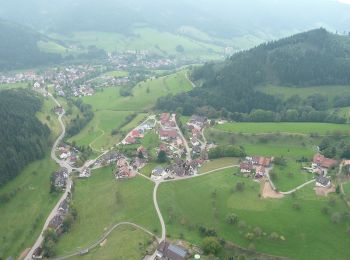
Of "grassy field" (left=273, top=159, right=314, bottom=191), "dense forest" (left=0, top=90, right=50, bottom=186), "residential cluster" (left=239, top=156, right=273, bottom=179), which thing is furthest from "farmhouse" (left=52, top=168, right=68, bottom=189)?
"grassy field" (left=273, top=159, right=314, bottom=191)

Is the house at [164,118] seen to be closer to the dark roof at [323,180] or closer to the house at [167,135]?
the house at [167,135]

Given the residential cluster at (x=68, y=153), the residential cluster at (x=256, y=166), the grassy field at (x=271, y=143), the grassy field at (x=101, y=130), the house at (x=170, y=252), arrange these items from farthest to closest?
the grassy field at (x=101, y=130) < the residential cluster at (x=68, y=153) < the grassy field at (x=271, y=143) < the residential cluster at (x=256, y=166) < the house at (x=170, y=252)

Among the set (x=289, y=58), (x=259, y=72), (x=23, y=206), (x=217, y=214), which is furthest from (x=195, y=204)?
(x=289, y=58)

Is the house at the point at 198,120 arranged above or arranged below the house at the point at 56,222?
above

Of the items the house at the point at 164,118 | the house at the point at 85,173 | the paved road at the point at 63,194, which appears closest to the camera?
the paved road at the point at 63,194

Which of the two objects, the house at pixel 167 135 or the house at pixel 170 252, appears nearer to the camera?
the house at pixel 170 252

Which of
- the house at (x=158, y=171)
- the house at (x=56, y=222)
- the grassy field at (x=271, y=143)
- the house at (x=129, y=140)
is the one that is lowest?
the house at (x=56, y=222)

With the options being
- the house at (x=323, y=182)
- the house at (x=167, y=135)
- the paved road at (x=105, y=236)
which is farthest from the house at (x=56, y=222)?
the house at (x=323, y=182)
